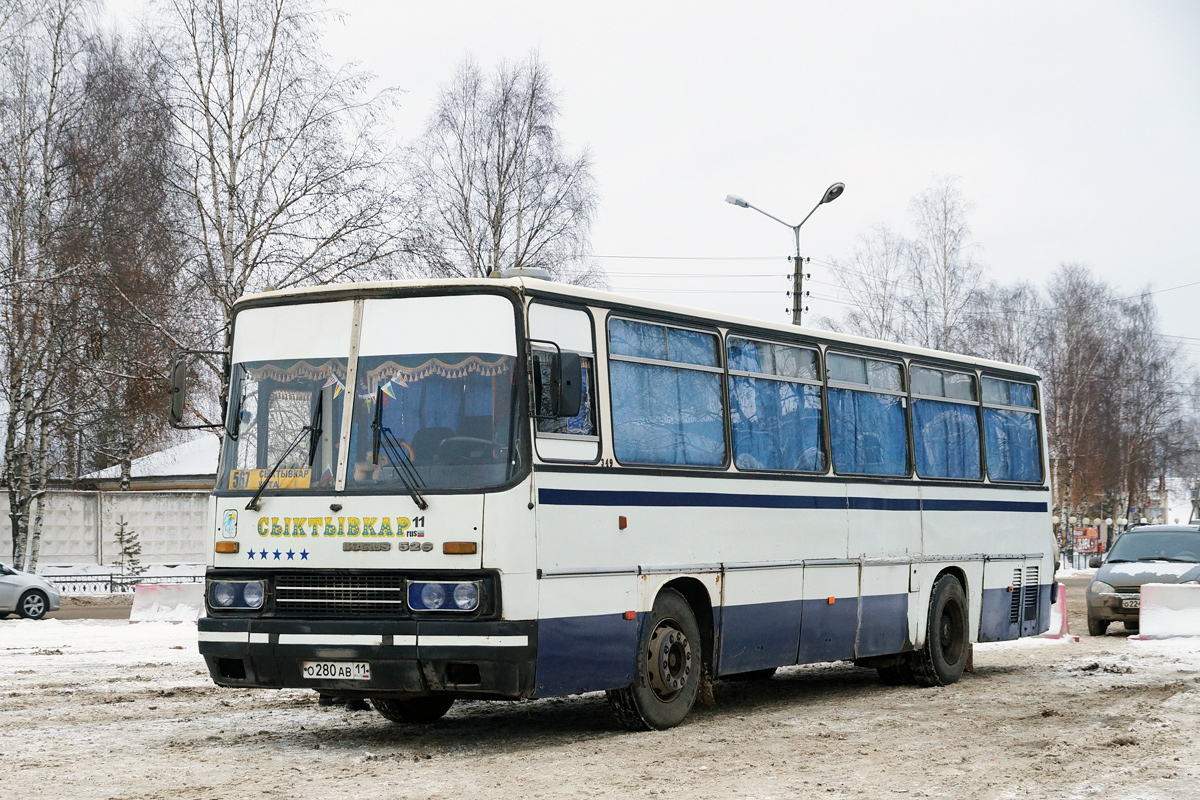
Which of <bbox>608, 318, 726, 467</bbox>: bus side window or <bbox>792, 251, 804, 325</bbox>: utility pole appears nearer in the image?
<bbox>608, 318, 726, 467</bbox>: bus side window

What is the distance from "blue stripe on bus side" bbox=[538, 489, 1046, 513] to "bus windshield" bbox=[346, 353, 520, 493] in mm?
468

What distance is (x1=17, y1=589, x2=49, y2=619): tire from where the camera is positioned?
85.9ft

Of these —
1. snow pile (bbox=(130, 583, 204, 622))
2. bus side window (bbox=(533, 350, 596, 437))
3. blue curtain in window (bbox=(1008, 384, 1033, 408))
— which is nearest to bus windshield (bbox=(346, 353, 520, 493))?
bus side window (bbox=(533, 350, 596, 437))

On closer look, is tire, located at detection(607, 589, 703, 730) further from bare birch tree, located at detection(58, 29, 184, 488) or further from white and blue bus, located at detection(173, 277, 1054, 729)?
bare birch tree, located at detection(58, 29, 184, 488)

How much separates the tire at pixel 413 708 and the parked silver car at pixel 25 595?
16.9m

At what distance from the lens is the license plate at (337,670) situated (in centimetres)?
954

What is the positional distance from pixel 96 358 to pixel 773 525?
77.5ft

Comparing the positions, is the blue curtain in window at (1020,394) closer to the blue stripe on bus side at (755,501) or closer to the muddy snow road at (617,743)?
the blue stripe on bus side at (755,501)

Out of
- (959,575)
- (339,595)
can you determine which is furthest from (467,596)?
(959,575)

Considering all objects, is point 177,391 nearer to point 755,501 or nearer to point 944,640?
point 755,501

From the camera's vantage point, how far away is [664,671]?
10.9 metres

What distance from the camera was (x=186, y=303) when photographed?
31.5 meters

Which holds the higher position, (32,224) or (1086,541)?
(32,224)

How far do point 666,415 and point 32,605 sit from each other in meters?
18.6
